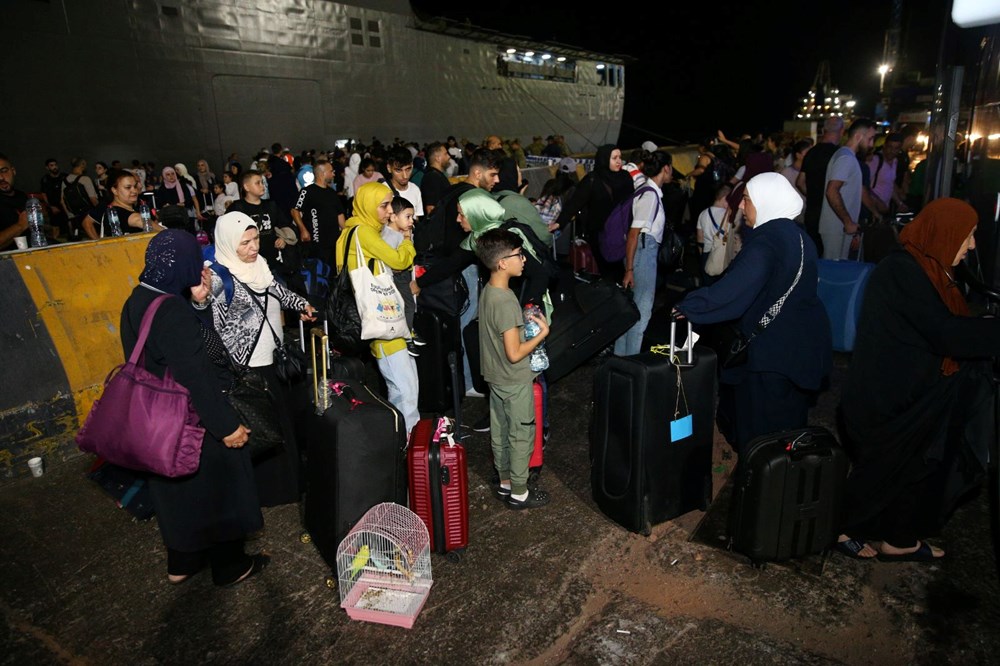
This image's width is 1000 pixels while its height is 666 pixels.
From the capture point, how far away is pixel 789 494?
304cm

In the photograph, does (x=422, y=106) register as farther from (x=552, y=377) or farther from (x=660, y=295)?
(x=552, y=377)

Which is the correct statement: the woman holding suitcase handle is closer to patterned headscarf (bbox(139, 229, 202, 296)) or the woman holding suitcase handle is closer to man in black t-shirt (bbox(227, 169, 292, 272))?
patterned headscarf (bbox(139, 229, 202, 296))

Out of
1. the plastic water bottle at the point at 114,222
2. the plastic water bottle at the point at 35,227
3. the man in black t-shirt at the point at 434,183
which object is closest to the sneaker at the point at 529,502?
the man in black t-shirt at the point at 434,183

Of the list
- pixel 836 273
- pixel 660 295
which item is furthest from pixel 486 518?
pixel 660 295

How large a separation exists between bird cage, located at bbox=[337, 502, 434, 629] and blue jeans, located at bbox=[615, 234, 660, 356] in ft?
9.95

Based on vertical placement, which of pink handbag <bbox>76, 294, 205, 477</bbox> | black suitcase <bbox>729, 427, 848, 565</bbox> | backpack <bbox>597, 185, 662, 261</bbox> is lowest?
black suitcase <bbox>729, 427, 848, 565</bbox>

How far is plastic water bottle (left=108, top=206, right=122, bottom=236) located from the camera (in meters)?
5.66

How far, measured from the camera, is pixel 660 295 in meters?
8.59

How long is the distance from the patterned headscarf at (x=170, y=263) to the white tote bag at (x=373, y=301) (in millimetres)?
1043

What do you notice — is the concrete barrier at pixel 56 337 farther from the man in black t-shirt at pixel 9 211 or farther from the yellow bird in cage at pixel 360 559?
the yellow bird in cage at pixel 360 559

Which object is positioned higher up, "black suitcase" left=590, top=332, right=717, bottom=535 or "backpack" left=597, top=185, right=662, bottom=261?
"backpack" left=597, top=185, right=662, bottom=261

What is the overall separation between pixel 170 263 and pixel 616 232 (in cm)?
421

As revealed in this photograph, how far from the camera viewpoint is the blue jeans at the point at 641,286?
5.46 meters

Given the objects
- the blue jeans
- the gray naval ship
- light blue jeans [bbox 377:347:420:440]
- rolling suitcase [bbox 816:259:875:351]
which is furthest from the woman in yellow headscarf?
the gray naval ship
